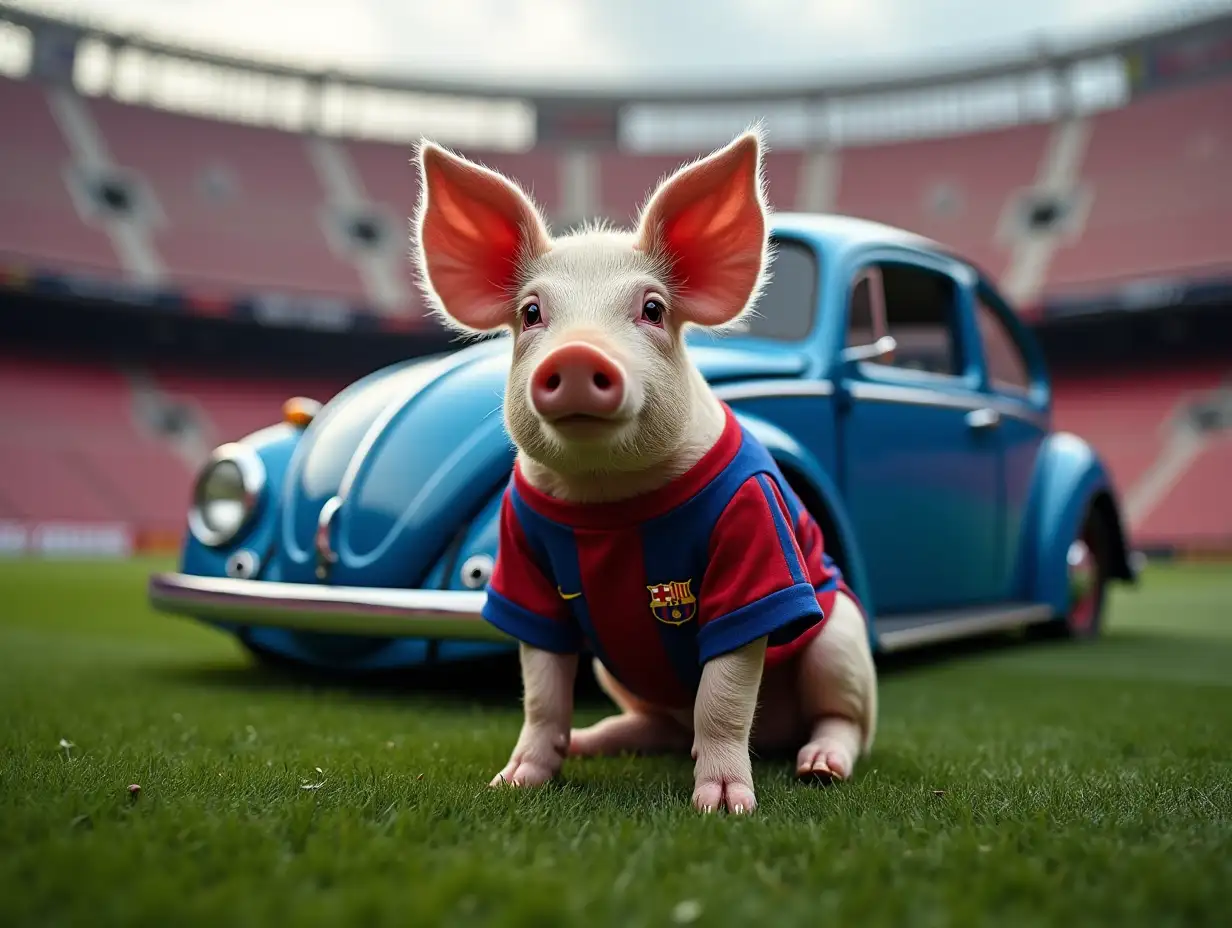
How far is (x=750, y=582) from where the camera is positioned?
5.77ft

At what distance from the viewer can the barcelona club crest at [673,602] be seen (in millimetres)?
1809

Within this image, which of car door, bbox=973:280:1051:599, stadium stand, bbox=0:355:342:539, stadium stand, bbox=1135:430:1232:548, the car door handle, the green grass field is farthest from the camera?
stadium stand, bbox=0:355:342:539

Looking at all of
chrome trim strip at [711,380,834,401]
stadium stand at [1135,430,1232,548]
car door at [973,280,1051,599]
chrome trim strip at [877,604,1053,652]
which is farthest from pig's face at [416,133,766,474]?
stadium stand at [1135,430,1232,548]

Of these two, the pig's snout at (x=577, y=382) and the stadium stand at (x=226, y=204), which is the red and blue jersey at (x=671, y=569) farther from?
the stadium stand at (x=226, y=204)

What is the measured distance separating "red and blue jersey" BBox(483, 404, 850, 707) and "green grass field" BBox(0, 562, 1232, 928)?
0.29 m

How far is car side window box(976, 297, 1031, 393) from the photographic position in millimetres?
4367

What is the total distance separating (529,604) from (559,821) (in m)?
0.47

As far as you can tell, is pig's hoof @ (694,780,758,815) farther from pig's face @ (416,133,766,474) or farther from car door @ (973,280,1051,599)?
car door @ (973,280,1051,599)

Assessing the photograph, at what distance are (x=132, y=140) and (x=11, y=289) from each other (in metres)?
6.60

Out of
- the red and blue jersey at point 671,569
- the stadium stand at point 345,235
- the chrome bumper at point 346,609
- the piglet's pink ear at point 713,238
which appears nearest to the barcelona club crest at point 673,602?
the red and blue jersey at point 671,569

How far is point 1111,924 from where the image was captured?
112cm

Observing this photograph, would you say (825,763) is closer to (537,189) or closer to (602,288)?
(602,288)

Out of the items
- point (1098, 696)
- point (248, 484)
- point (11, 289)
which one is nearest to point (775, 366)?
point (1098, 696)

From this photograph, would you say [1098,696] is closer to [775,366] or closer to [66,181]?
[775,366]
